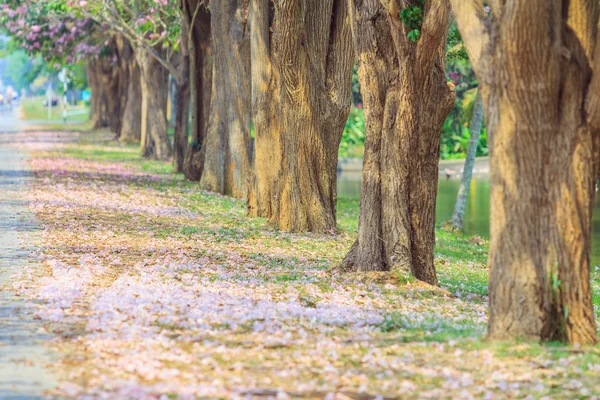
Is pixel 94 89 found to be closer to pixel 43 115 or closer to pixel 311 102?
pixel 43 115

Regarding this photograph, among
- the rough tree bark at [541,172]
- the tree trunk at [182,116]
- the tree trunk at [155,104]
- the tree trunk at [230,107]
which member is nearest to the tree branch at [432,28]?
the rough tree bark at [541,172]

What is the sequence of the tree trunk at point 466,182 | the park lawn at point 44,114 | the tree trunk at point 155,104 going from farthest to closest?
the park lawn at point 44,114 → the tree trunk at point 155,104 → the tree trunk at point 466,182

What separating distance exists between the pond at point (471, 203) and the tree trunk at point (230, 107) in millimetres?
5014

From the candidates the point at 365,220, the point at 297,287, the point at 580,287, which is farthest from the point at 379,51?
the point at 580,287

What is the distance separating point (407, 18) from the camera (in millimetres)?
11523

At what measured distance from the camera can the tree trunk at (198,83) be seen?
26219 millimetres

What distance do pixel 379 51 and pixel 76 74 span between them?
58416 mm

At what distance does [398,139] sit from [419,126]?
0.27 meters

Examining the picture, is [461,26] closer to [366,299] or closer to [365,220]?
[366,299]

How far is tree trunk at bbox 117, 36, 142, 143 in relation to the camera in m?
43.2

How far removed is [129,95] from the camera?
4453 cm

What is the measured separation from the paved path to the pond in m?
9.94

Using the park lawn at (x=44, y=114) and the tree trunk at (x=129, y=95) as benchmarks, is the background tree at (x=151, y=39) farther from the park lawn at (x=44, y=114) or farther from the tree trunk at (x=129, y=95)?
the park lawn at (x=44, y=114)

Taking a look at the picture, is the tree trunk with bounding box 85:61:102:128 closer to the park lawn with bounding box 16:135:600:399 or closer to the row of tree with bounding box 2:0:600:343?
the row of tree with bounding box 2:0:600:343
